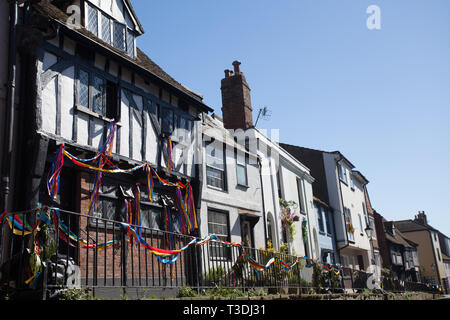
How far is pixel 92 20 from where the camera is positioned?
11719mm

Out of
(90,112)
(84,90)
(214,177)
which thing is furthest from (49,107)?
(214,177)

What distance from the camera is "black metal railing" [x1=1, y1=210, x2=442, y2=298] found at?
20.7 ft

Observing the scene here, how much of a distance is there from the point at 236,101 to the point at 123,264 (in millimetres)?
13581

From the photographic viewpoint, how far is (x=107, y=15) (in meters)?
12.2

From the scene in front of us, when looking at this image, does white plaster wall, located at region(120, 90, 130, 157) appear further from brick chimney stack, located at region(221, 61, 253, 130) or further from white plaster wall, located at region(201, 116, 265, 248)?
brick chimney stack, located at region(221, 61, 253, 130)

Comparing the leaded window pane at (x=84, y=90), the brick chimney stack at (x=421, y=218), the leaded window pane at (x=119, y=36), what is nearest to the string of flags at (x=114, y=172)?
the leaded window pane at (x=84, y=90)

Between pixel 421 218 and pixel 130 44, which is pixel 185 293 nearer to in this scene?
pixel 130 44

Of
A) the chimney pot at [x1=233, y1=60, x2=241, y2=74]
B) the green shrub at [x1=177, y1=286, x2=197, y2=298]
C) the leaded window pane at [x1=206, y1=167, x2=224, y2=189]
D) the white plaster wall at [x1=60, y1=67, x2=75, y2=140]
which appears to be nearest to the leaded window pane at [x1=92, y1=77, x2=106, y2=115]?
the white plaster wall at [x1=60, y1=67, x2=75, y2=140]

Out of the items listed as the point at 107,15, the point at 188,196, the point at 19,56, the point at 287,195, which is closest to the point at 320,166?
the point at 287,195

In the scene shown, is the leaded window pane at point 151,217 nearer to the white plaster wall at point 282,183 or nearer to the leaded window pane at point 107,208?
the leaded window pane at point 107,208

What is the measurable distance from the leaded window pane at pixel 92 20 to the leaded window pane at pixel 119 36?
0.80m

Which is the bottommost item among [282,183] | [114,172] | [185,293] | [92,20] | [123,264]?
[185,293]

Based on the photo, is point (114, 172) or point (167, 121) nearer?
point (114, 172)
